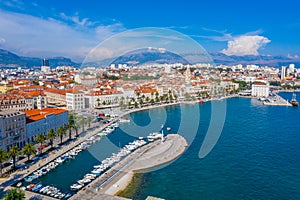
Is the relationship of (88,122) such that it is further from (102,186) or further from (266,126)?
(266,126)

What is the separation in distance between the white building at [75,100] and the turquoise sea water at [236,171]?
8079 mm

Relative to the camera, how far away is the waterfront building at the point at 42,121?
8159mm

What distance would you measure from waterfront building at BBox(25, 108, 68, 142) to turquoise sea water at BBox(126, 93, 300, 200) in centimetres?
416

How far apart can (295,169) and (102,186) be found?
4.76 meters

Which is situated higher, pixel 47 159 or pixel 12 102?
pixel 12 102

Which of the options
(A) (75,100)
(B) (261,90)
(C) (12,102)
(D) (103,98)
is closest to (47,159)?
(C) (12,102)

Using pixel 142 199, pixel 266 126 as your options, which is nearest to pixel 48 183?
pixel 142 199

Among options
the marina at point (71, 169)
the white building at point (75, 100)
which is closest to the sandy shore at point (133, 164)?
the marina at point (71, 169)

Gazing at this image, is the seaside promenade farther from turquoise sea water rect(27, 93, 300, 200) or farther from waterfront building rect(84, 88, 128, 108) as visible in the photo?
waterfront building rect(84, 88, 128, 108)

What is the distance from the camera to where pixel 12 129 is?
7.41 meters

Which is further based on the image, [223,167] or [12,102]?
[12,102]

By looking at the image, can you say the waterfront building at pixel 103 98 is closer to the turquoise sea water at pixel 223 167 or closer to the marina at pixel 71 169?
the turquoise sea water at pixel 223 167

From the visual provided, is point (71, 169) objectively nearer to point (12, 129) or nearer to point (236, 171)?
point (12, 129)

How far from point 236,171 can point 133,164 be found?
8.31ft
